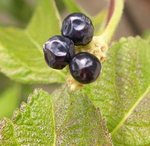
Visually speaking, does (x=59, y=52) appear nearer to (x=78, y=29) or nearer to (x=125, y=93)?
(x=78, y=29)

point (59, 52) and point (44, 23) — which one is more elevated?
point (59, 52)

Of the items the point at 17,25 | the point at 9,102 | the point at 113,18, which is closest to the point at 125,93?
the point at 113,18

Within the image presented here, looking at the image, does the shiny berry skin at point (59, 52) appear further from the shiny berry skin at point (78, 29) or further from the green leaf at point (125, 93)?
the green leaf at point (125, 93)

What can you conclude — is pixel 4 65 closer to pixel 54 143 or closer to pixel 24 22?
pixel 54 143

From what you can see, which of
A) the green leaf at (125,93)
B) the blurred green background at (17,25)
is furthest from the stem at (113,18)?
the blurred green background at (17,25)

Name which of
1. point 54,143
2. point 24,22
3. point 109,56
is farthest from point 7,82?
point 54,143

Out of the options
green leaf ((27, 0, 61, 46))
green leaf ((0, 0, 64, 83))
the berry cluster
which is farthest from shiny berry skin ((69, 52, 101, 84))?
green leaf ((27, 0, 61, 46))
